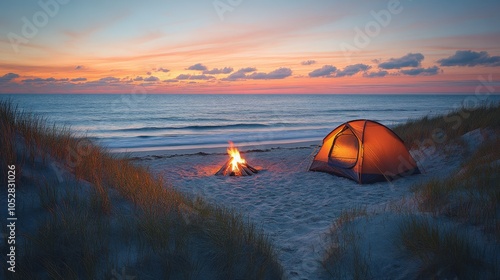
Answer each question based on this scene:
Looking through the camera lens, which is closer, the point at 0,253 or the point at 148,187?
the point at 0,253

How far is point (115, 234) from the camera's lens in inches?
150

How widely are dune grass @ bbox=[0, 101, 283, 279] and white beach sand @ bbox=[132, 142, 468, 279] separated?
99 cm

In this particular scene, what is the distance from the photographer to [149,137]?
23719 mm

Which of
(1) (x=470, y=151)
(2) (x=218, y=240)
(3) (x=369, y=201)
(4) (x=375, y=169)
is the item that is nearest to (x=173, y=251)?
(2) (x=218, y=240)

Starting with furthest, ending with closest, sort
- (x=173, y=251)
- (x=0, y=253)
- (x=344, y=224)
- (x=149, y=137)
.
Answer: (x=149, y=137) → (x=344, y=224) → (x=173, y=251) → (x=0, y=253)

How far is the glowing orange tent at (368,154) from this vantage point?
9234mm

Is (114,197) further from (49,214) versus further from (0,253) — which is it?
(0,253)

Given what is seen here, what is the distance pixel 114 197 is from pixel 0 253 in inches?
64.8

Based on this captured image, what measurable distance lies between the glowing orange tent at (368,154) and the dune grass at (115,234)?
6010 mm

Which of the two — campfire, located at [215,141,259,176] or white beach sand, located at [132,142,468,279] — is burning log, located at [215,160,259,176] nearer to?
campfire, located at [215,141,259,176]

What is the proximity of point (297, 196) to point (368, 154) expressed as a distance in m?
2.89

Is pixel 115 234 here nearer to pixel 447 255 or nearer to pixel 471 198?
pixel 447 255

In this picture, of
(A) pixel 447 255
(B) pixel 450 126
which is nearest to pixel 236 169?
(A) pixel 447 255

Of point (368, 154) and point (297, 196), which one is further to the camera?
point (368, 154)
